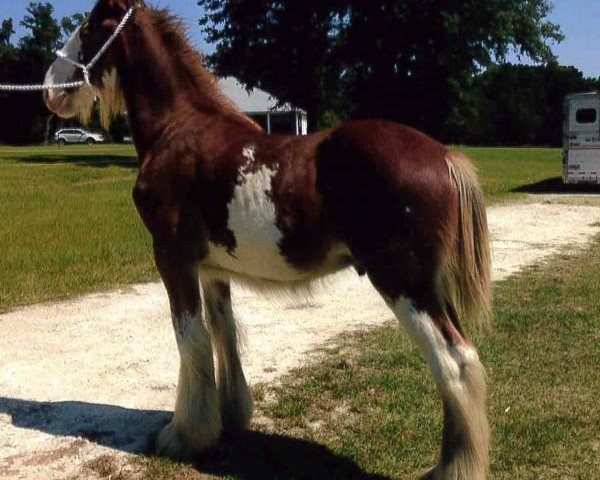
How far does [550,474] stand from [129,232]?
27.8 feet

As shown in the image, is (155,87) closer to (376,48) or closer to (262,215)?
(262,215)

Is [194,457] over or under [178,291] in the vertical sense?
under

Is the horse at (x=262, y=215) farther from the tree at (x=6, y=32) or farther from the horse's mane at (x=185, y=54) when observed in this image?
the tree at (x=6, y=32)

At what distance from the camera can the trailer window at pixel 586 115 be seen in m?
18.6

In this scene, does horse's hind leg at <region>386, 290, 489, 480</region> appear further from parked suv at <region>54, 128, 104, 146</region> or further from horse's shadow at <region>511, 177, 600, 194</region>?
parked suv at <region>54, 128, 104, 146</region>

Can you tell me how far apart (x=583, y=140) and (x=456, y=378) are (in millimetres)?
16774

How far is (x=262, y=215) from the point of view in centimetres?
347

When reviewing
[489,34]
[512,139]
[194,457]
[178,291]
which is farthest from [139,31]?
[512,139]

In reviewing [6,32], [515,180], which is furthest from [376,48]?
[6,32]

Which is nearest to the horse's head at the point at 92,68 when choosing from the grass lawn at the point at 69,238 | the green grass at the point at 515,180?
the grass lawn at the point at 69,238

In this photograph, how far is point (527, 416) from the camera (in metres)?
4.32

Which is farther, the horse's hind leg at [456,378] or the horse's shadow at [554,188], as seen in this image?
the horse's shadow at [554,188]

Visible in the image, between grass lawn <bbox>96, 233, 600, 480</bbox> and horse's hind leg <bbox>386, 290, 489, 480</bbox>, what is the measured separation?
18.4 inches

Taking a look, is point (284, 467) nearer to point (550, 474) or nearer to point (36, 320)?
point (550, 474)
